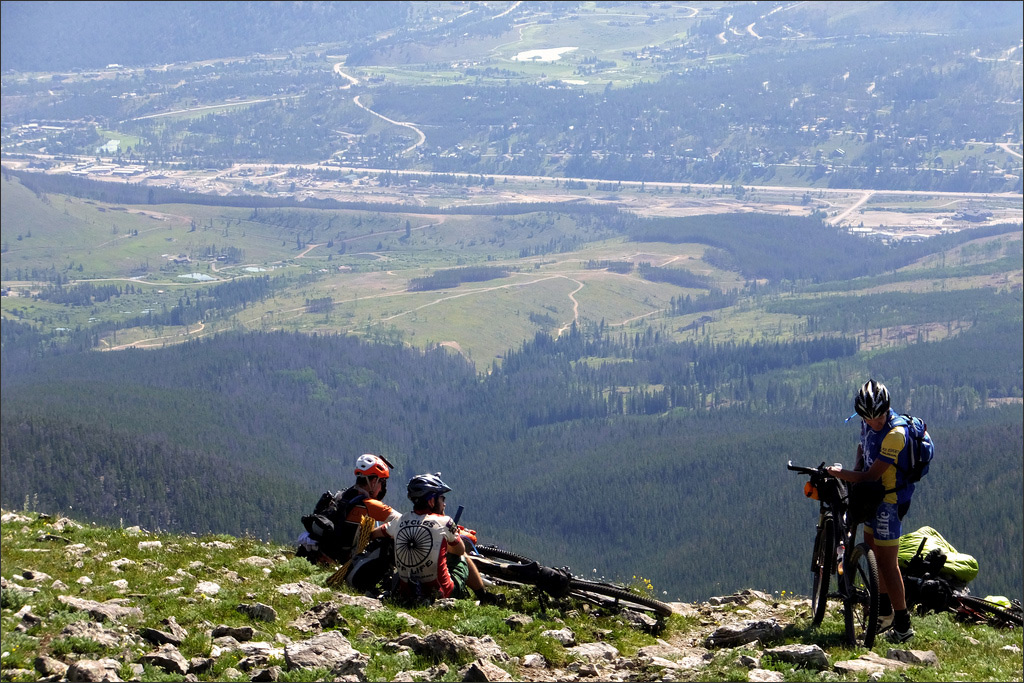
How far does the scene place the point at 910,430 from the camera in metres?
28.5

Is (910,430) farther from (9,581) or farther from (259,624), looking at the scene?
(9,581)

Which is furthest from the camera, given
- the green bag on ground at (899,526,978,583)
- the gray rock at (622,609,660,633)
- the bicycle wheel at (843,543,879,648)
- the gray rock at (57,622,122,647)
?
the green bag on ground at (899,526,978,583)

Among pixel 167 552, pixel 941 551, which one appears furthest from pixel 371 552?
pixel 941 551

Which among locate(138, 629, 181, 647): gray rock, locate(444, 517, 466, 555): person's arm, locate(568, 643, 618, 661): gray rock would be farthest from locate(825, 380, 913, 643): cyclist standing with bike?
locate(138, 629, 181, 647): gray rock

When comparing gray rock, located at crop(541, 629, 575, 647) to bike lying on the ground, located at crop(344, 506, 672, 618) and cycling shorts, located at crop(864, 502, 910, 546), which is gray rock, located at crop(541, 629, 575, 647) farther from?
cycling shorts, located at crop(864, 502, 910, 546)

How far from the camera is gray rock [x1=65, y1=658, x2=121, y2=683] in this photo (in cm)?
2422

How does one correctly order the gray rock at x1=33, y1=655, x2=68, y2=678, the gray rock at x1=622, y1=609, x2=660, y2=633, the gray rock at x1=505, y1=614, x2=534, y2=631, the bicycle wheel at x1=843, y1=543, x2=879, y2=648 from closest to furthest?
the gray rock at x1=33, y1=655, x2=68, y2=678, the bicycle wheel at x1=843, y1=543, x2=879, y2=648, the gray rock at x1=505, y1=614, x2=534, y2=631, the gray rock at x1=622, y1=609, x2=660, y2=633

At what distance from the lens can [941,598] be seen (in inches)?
1344

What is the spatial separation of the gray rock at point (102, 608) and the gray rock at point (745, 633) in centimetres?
1343

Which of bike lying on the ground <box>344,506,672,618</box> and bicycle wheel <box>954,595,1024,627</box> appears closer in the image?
bike lying on the ground <box>344,506,672,618</box>

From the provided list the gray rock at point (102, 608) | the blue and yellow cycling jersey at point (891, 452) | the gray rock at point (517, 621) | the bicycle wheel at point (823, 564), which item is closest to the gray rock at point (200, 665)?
the gray rock at point (102, 608)

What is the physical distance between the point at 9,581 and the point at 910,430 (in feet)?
73.2

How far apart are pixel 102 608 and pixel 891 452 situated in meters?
18.2

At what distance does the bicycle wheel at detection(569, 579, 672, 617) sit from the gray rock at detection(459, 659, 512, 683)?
7753mm
